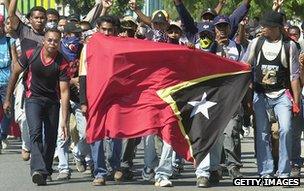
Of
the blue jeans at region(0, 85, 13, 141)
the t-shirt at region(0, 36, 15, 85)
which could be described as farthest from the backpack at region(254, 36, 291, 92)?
the blue jeans at region(0, 85, 13, 141)

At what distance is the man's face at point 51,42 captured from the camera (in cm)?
1245

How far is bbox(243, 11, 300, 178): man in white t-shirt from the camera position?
1180cm

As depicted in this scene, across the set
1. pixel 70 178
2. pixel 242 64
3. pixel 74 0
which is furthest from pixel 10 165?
pixel 74 0

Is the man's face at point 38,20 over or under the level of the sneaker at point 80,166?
over

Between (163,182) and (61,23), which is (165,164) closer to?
(163,182)

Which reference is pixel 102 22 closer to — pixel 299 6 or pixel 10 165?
pixel 10 165

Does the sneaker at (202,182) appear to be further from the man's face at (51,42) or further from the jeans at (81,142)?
the man's face at (51,42)

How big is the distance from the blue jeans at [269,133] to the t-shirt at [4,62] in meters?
6.41

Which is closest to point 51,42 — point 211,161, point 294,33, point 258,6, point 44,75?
point 44,75

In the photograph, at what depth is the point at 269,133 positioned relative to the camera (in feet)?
39.7

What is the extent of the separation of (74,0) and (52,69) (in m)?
64.7

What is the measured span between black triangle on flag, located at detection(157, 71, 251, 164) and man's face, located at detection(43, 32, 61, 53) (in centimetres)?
151

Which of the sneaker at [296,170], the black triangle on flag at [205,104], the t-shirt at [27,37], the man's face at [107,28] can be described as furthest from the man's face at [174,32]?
the sneaker at [296,170]

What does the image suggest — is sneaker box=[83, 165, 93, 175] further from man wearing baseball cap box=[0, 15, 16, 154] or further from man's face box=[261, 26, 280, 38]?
man wearing baseball cap box=[0, 15, 16, 154]
